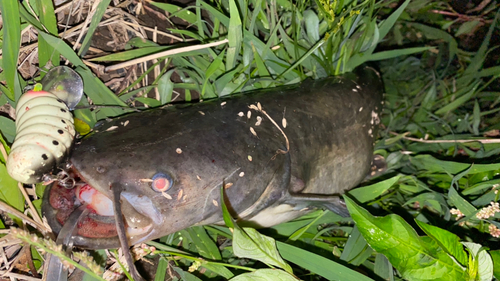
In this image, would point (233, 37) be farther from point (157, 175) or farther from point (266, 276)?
point (266, 276)

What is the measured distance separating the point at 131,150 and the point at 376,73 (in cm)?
228

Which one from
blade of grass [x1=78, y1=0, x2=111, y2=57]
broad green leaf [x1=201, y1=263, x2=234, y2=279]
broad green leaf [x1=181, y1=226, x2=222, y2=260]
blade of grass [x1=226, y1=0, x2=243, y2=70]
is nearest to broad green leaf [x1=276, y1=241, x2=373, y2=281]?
broad green leaf [x1=201, y1=263, x2=234, y2=279]

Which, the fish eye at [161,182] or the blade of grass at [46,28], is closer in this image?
the fish eye at [161,182]

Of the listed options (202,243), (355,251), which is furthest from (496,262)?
(202,243)

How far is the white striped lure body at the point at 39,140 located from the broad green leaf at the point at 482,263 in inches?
77.4

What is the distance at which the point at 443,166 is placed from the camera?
111 inches

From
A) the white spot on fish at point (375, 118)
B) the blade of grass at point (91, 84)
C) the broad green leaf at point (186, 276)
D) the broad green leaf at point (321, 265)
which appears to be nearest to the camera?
the broad green leaf at point (321, 265)

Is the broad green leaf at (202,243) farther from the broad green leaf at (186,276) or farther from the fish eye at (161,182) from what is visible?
the fish eye at (161,182)

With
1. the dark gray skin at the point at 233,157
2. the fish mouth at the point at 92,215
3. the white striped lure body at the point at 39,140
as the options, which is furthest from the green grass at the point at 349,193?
the fish mouth at the point at 92,215

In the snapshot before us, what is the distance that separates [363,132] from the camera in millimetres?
2785

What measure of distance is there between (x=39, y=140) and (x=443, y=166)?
2.63 m

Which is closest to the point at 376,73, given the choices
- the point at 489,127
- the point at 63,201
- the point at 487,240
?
the point at 489,127

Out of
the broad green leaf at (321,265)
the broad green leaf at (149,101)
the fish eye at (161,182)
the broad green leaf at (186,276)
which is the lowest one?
the broad green leaf at (186,276)

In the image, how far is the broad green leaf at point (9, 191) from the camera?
6.65ft
